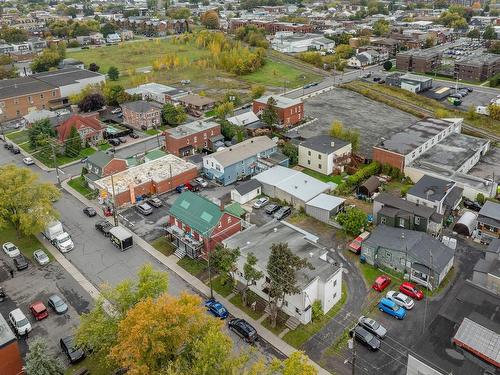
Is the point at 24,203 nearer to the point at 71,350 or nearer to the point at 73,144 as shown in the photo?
the point at 71,350

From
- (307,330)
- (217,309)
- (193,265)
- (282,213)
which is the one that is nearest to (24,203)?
(193,265)

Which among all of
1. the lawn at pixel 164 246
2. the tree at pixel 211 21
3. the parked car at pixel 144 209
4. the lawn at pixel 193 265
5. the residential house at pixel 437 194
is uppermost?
the tree at pixel 211 21

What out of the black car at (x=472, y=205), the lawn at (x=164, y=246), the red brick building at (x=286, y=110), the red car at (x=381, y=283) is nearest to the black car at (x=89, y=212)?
the lawn at (x=164, y=246)

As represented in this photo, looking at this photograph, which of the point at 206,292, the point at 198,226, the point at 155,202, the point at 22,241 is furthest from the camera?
the point at 155,202

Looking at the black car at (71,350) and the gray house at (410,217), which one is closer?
the black car at (71,350)

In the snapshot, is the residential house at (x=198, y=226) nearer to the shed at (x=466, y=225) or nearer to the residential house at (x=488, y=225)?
the shed at (x=466, y=225)
